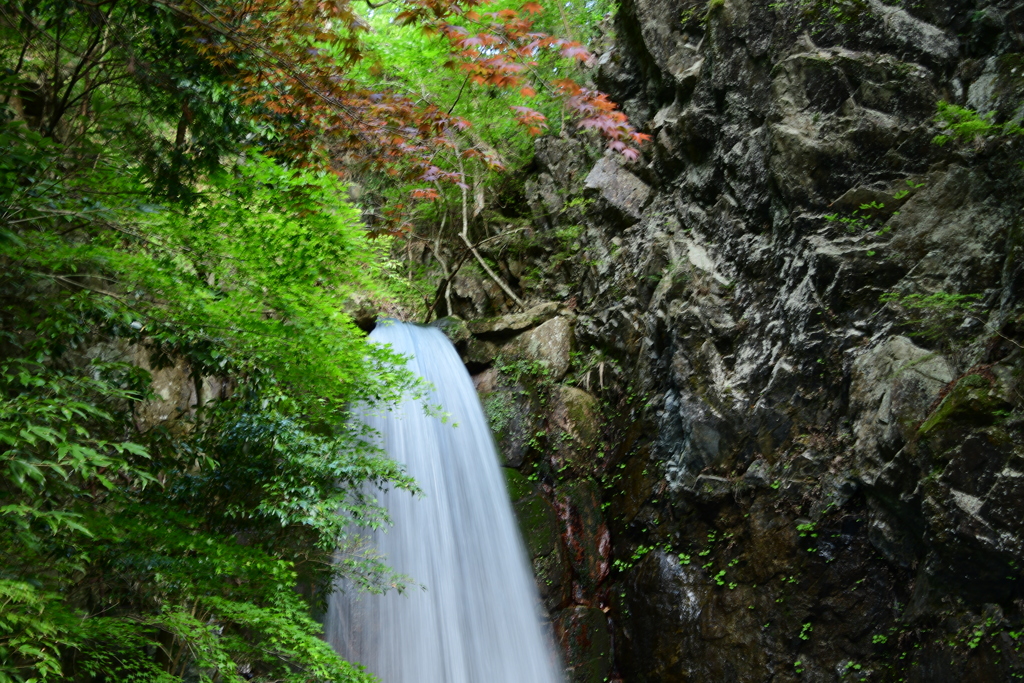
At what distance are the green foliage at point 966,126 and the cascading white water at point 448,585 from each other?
6.34m

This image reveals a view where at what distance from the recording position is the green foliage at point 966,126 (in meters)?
6.04

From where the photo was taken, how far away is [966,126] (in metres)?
6.00

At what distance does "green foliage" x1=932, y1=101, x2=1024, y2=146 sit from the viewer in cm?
604

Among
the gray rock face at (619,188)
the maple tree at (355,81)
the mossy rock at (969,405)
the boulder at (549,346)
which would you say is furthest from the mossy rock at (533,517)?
the maple tree at (355,81)

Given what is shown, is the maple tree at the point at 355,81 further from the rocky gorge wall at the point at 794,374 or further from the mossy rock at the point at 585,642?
the mossy rock at the point at 585,642

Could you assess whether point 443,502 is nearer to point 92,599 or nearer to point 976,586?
point 92,599

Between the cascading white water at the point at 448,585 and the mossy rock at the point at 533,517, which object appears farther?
the mossy rock at the point at 533,517

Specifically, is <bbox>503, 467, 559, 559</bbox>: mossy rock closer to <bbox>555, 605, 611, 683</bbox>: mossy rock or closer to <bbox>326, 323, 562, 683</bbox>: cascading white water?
<bbox>326, 323, 562, 683</bbox>: cascading white water

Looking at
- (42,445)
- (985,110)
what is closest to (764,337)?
(985,110)

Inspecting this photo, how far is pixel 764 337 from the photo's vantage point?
818 cm

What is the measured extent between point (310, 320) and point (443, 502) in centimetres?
478

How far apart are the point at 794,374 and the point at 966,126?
10.0 ft

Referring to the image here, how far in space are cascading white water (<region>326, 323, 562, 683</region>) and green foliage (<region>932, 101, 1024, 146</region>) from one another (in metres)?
6.34

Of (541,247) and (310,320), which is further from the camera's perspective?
(541,247)
